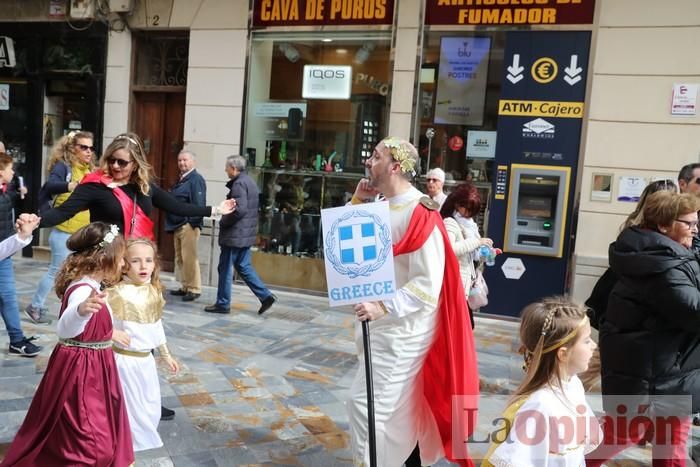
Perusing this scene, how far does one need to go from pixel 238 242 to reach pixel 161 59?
3723 millimetres

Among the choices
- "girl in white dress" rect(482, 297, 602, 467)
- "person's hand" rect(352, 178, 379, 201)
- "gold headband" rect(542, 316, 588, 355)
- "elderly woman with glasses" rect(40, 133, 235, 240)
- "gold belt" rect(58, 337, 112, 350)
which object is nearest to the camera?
"girl in white dress" rect(482, 297, 602, 467)

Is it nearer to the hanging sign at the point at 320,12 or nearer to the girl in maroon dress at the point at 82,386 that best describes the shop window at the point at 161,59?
the hanging sign at the point at 320,12

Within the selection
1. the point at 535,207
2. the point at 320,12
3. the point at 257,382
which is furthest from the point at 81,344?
the point at 320,12

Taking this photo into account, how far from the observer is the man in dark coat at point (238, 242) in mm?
7246

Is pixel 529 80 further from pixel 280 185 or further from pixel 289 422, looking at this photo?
pixel 289 422

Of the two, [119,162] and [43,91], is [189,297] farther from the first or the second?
[43,91]

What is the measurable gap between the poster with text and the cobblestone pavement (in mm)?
2477

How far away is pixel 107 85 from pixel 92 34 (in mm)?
764

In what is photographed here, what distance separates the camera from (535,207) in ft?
25.0

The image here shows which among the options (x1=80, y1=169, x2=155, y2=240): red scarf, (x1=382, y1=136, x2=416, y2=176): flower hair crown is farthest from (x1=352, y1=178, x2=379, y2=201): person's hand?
(x1=80, y1=169, x2=155, y2=240): red scarf

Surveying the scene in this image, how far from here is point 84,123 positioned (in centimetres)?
969

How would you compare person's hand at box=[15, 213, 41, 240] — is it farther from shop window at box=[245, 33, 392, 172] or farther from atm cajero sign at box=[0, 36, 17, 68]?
atm cajero sign at box=[0, 36, 17, 68]

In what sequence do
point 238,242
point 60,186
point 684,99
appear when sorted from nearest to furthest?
1. point 60,186
2. point 684,99
3. point 238,242

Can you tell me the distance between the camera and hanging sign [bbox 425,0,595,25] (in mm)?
7395
